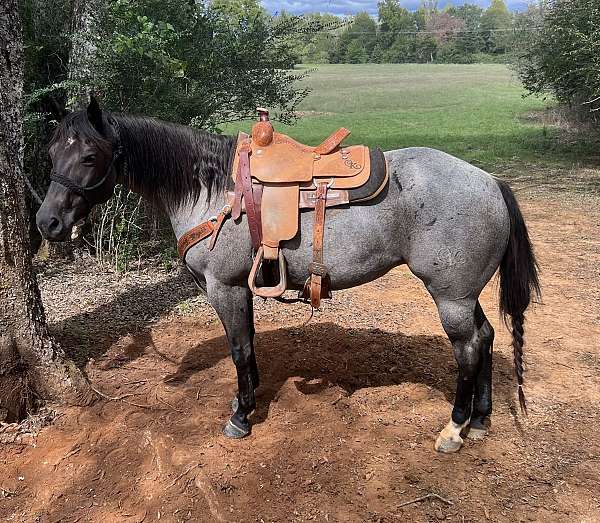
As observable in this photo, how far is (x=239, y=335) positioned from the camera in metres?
2.80

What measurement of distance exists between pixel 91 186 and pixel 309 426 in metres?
1.79

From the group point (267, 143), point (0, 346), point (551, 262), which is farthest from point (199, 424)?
point (551, 262)

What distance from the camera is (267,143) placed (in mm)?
2582

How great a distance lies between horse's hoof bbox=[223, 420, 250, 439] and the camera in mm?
2871

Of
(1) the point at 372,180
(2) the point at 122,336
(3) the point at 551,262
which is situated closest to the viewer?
(1) the point at 372,180

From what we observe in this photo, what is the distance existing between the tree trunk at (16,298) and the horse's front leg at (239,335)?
99 cm

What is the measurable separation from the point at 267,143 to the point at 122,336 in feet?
7.66

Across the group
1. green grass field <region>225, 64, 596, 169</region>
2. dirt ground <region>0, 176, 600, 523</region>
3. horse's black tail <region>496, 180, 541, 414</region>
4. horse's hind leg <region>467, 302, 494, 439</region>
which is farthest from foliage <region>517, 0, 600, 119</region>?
horse's hind leg <region>467, 302, 494, 439</region>

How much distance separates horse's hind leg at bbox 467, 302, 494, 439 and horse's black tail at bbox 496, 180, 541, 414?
14 centimetres

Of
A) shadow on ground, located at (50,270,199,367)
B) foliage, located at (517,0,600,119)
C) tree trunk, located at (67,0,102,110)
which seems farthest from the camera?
foliage, located at (517,0,600,119)

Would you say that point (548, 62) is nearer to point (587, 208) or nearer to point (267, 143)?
point (587, 208)

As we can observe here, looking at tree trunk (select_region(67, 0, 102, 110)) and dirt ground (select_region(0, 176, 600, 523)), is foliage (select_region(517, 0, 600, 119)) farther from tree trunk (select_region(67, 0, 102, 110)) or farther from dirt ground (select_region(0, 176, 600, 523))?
tree trunk (select_region(67, 0, 102, 110))

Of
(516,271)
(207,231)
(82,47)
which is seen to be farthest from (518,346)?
(82,47)

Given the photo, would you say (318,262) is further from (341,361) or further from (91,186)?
(341,361)
